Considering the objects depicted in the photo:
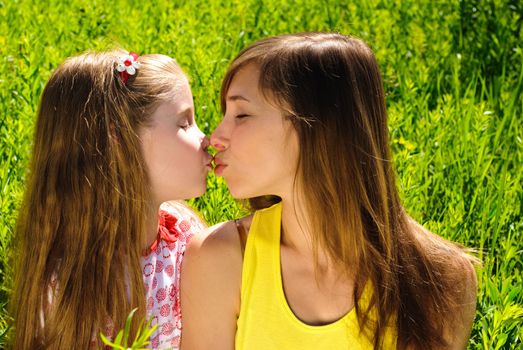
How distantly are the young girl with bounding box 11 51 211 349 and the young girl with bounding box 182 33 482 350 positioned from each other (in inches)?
6.2

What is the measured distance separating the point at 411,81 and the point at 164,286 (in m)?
1.82

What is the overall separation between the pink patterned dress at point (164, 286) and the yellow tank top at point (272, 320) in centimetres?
26

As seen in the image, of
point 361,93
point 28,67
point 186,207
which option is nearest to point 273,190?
point 361,93

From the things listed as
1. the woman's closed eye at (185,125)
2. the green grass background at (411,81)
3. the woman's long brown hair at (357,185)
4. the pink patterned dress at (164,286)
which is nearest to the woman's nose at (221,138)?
the woman's long brown hair at (357,185)

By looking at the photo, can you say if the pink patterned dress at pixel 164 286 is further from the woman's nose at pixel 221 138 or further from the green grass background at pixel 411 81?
the woman's nose at pixel 221 138

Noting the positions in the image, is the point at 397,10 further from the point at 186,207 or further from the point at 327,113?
the point at 327,113

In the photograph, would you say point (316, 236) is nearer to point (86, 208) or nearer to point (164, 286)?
point (164, 286)

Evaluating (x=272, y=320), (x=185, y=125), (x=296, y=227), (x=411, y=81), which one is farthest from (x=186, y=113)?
(x=411, y=81)

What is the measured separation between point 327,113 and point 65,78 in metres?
0.74

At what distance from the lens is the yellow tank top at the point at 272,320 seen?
2.42 meters

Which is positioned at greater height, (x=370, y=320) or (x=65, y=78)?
(x=65, y=78)

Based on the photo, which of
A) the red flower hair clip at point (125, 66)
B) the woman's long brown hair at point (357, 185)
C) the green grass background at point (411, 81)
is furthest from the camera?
the green grass background at point (411, 81)

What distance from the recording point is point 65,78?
2.60 metres

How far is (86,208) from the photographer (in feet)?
8.47
